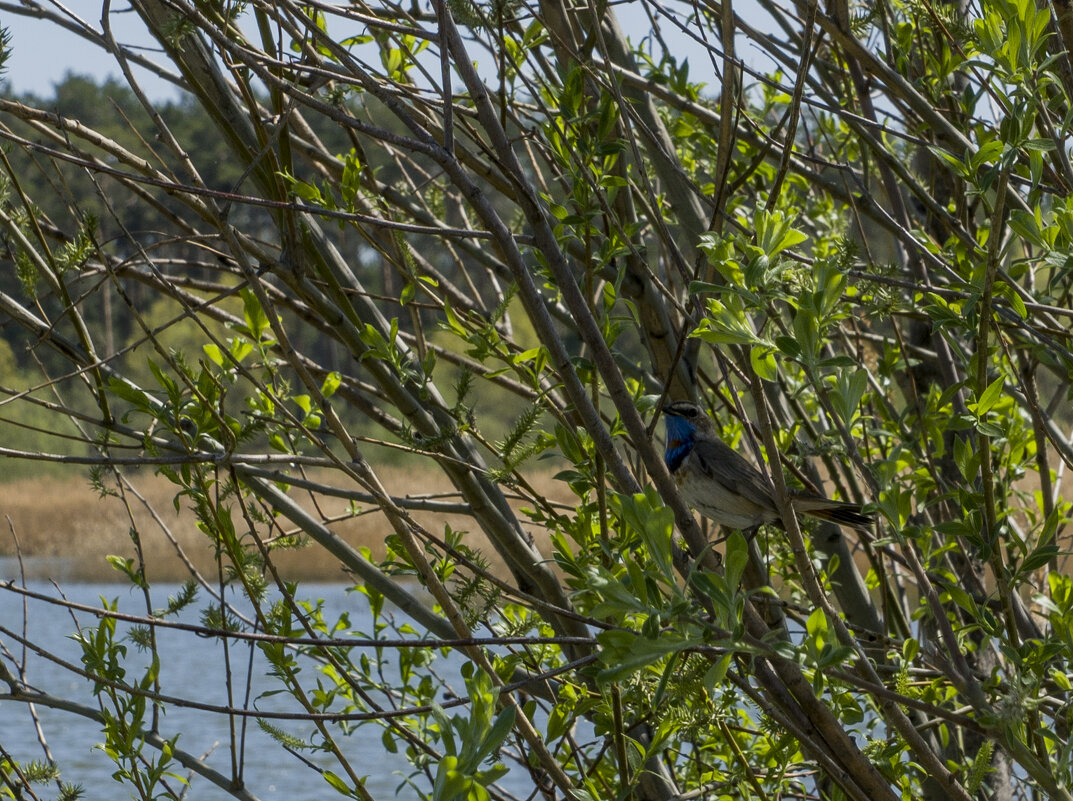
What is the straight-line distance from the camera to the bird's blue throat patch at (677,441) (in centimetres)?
377

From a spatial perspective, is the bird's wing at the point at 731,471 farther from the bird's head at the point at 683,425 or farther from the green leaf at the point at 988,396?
the green leaf at the point at 988,396

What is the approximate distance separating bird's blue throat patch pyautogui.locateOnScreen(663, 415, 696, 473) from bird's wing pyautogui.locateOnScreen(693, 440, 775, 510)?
0.04 m

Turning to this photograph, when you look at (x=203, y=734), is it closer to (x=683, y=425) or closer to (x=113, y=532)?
(x=683, y=425)

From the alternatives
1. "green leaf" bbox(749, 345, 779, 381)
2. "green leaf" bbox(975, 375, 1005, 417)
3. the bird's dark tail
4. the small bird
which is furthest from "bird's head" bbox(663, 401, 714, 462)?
"green leaf" bbox(749, 345, 779, 381)

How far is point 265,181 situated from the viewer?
7.86 feet

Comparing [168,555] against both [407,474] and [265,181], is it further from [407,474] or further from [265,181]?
[265,181]

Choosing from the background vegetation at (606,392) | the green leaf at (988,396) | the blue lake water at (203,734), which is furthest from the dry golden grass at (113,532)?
the green leaf at (988,396)

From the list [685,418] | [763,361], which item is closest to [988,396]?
[763,361]

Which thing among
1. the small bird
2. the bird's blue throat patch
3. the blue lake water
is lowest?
the small bird

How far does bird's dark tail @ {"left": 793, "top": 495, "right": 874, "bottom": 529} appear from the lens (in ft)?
9.62

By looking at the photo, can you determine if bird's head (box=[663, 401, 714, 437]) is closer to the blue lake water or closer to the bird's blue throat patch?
the bird's blue throat patch

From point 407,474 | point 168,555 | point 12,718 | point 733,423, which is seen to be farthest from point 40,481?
point 733,423

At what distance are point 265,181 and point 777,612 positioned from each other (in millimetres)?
1591

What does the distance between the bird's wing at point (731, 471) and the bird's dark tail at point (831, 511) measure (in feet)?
1.03
